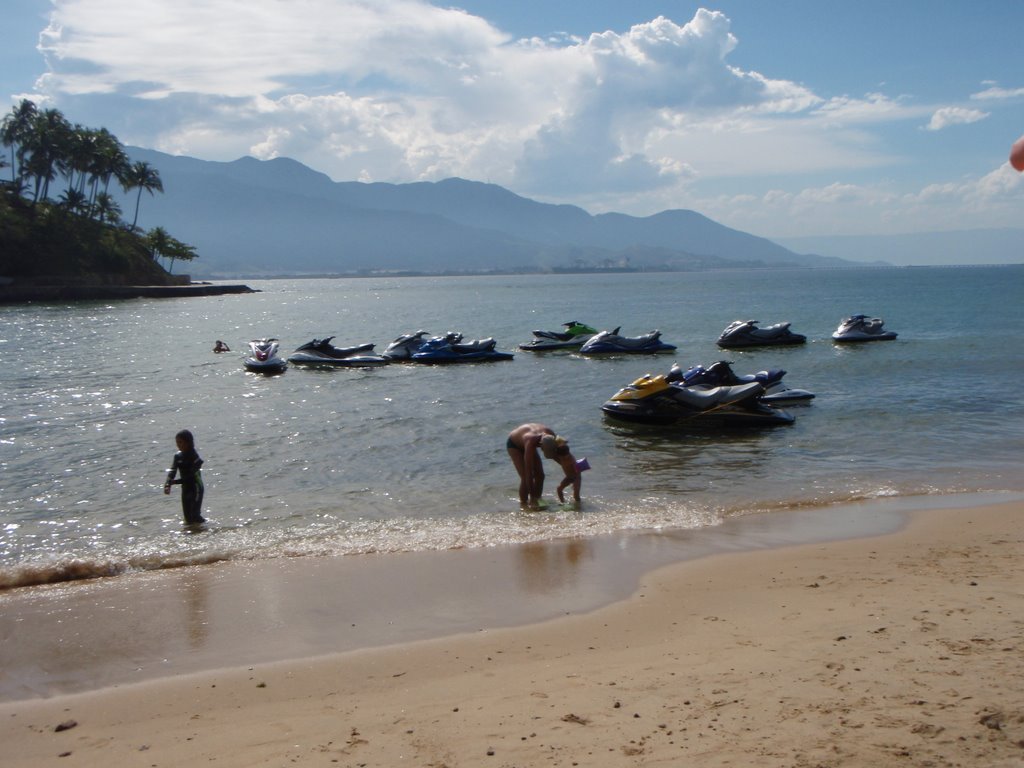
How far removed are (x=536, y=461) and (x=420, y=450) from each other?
5238mm

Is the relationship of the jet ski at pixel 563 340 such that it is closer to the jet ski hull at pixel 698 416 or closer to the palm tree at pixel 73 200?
the jet ski hull at pixel 698 416

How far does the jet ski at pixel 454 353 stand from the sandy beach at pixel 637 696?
2528cm

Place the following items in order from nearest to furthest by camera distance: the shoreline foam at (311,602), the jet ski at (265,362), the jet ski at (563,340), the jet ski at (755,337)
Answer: the shoreline foam at (311,602) → the jet ski at (265,362) → the jet ski at (563,340) → the jet ski at (755,337)

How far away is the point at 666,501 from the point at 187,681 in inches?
314

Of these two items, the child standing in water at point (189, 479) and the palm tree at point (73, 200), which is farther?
the palm tree at point (73, 200)

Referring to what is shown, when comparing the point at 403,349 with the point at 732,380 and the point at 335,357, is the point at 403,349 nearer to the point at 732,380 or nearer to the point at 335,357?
the point at 335,357

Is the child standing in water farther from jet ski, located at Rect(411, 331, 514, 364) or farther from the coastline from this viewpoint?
the coastline

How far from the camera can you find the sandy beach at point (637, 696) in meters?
5.29

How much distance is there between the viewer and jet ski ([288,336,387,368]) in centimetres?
3288

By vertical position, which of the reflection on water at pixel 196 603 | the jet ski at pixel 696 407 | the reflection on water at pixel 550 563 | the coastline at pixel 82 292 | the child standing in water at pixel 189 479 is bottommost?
the reflection on water at pixel 196 603

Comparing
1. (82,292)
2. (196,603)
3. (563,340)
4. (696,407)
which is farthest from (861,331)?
(82,292)

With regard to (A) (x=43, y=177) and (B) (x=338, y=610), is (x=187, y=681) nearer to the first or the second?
(B) (x=338, y=610)

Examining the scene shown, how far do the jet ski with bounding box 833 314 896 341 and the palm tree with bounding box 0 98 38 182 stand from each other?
90.5 m

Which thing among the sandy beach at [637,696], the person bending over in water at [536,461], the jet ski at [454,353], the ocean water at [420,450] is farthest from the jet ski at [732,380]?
the jet ski at [454,353]
